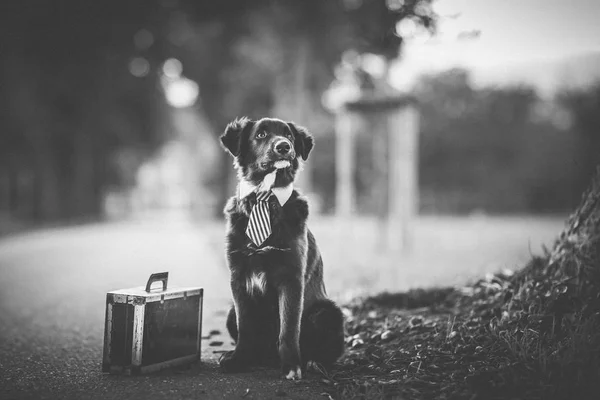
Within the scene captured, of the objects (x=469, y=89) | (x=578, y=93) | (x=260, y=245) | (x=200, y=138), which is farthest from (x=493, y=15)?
(x=578, y=93)

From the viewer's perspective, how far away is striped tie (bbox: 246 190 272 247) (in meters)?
3.87


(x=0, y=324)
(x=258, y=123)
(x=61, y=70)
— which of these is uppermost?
(x=61, y=70)

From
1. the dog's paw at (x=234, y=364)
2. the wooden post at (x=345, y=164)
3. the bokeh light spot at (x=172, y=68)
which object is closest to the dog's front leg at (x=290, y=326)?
the dog's paw at (x=234, y=364)

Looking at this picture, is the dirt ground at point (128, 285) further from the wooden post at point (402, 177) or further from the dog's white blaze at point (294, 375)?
the wooden post at point (402, 177)

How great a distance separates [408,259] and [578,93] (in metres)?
44.2

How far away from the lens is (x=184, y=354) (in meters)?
4.37

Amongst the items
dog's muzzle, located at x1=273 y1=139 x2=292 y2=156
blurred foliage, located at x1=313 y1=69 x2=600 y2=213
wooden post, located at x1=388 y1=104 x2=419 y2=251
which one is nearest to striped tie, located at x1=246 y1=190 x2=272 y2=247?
dog's muzzle, located at x1=273 y1=139 x2=292 y2=156

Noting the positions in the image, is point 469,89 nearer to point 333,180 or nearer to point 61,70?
point 333,180

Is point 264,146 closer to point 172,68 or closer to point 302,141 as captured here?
point 302,141

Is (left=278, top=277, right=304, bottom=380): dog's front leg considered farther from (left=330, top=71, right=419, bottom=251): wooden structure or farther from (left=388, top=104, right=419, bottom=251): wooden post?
(left=388, top=104, right=419, bottom=251): wooden post

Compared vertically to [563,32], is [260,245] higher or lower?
lower

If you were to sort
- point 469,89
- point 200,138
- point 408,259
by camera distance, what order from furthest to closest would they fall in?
1. point 469,89
2. point 200,138
3. point 408,259

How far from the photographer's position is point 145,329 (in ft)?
13.0

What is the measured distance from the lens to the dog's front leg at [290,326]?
3840mm
